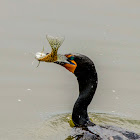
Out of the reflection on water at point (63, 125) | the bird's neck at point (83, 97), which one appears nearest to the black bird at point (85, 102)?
the bird's neck at point (83, 97)

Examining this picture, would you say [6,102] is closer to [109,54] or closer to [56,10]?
[109,54]

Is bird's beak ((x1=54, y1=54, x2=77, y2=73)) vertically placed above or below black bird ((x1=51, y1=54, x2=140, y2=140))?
above

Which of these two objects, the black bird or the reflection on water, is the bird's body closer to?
the black bird

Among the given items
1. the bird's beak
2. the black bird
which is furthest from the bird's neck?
the bird's beak

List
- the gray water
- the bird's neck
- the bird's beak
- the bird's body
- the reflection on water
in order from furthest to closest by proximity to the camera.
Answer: the gray water < the bird's neck < the reflection on water < the bird's beak < the bird's body

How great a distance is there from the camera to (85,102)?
1209 centimetres

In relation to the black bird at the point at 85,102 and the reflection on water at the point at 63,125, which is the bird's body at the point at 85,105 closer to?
the black bird at the point at 85,102

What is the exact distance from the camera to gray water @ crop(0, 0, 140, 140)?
13000mm

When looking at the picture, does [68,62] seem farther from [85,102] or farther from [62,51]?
[62,51]

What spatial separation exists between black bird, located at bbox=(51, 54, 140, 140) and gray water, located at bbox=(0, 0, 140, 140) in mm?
672

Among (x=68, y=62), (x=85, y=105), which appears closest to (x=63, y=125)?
(x=85, y=105)

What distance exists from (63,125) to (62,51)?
2.99m

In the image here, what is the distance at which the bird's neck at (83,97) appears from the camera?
1191 cm

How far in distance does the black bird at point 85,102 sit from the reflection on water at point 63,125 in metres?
0.34
